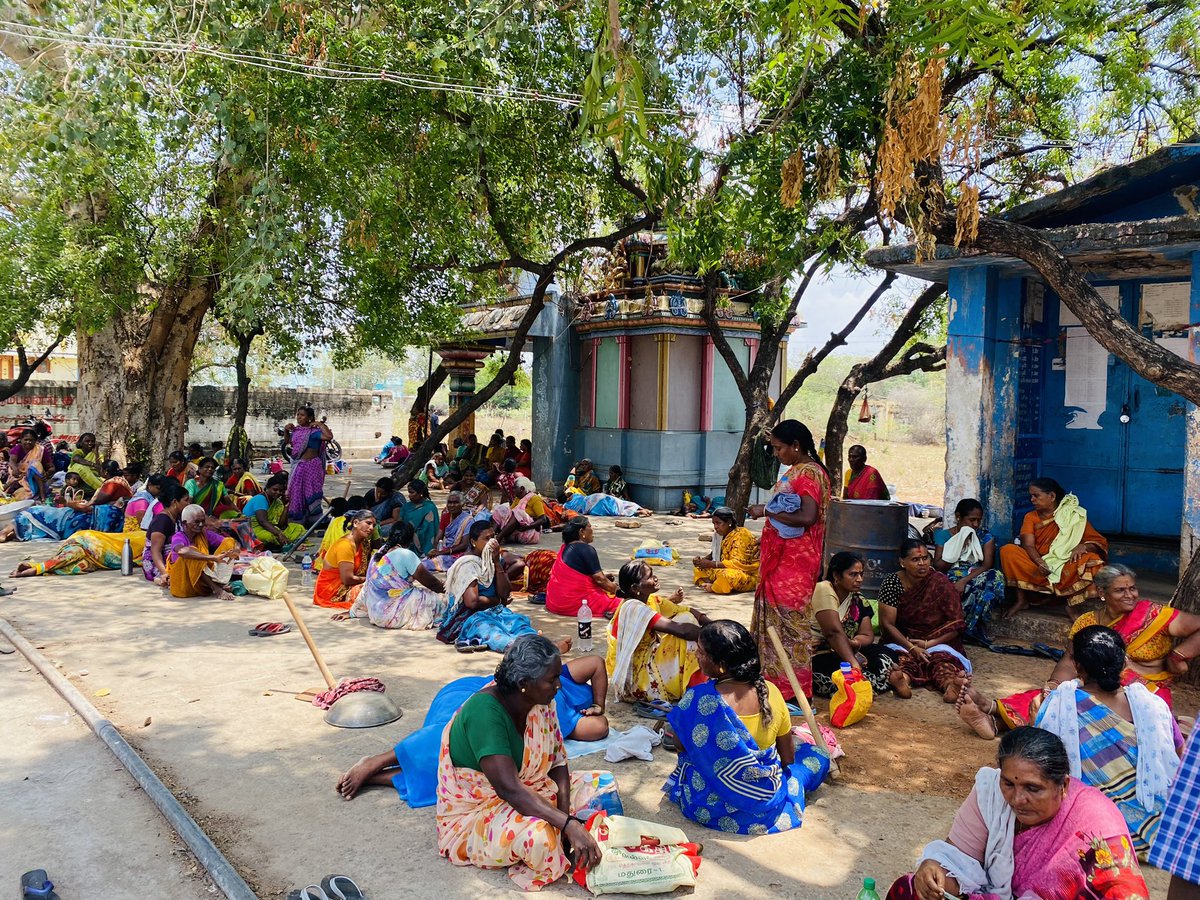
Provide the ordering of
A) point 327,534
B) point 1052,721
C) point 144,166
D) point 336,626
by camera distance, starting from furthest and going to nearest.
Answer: point 144,166, point 327,534, point 336,626, point 1052,721

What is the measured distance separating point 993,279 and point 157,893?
748 cm

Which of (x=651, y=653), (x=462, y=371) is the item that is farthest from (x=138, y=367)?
(x=651, y=653)

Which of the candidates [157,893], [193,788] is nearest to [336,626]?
[193,788]

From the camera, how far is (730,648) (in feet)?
11.7

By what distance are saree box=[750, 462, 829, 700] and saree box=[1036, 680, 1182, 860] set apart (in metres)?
1.67

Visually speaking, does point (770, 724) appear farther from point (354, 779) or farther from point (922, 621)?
point (922, 621)

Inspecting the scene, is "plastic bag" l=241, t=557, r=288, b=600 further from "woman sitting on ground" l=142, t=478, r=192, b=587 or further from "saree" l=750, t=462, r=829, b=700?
"saree" l=750, t=462, r=829, b=700

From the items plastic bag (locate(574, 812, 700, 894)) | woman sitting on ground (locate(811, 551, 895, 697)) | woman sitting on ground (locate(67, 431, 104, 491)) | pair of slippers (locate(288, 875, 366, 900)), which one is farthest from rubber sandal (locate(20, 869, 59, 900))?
woman sitting on ground (locate(67, 431, 104, 491))

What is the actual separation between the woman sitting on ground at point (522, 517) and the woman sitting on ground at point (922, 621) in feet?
17.2

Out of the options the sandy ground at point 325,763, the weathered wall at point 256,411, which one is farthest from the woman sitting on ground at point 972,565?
the weathered wall at point 256,411

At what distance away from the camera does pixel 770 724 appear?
3.67 m

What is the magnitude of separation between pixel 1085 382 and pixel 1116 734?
18.0 ft

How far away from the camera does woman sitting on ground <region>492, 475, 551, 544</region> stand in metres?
11.0

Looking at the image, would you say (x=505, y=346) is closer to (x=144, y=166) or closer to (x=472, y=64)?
(x=144, y=166)
